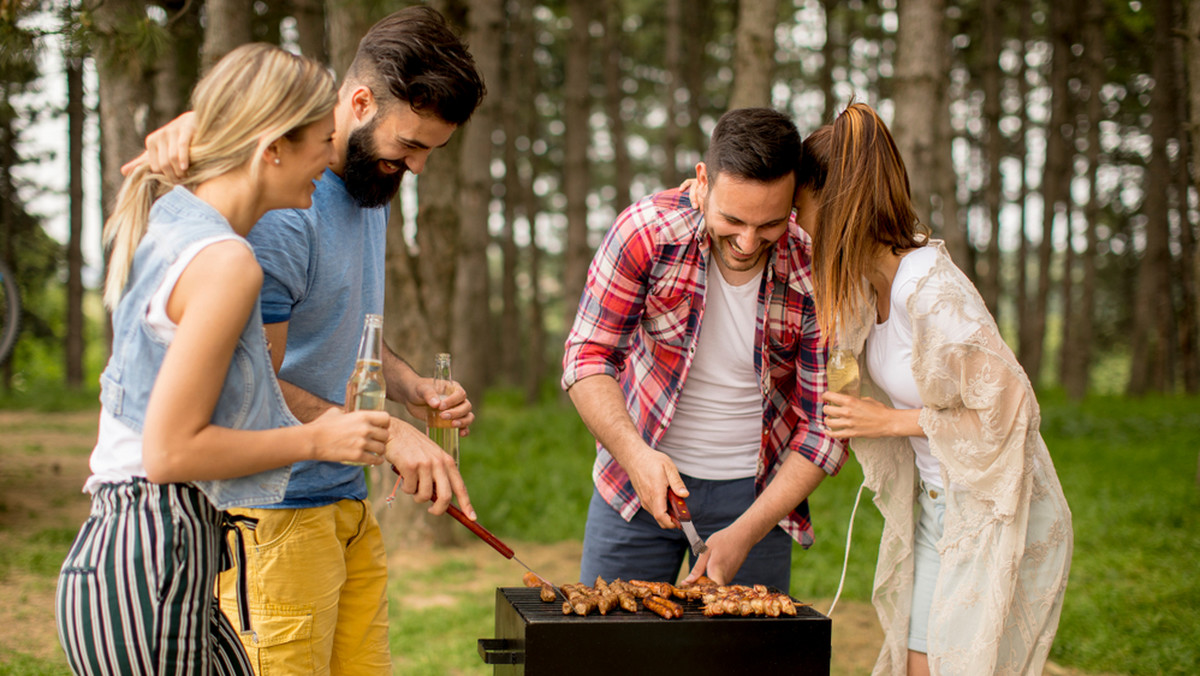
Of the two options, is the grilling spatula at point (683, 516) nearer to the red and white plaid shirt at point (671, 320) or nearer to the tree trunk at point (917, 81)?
the red and white plaid shirt at point (671, 320)

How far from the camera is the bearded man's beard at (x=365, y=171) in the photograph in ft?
7.86

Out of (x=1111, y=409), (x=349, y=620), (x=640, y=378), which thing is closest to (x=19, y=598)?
(x=349, y=620)

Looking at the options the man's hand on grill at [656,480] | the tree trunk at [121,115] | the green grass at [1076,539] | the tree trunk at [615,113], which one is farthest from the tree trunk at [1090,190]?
the man's hand on grill at [656,480]

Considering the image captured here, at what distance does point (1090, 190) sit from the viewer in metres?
16.0

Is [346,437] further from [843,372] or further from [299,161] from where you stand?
[843,372]

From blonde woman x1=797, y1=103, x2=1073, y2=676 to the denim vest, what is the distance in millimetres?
1659

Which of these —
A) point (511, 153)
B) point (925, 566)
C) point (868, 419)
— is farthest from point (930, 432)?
point (511, 153)

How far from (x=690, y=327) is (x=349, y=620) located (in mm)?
1432

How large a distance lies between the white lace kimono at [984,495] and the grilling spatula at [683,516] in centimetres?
72

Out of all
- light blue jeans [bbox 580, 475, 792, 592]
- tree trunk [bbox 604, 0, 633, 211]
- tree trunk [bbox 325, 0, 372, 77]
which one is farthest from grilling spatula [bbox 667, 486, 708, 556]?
tree trunk [bbox 604, 0, 633, 211]

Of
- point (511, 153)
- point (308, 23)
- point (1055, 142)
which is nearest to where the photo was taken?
point (308, 23)

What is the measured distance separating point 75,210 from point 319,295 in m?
16.0

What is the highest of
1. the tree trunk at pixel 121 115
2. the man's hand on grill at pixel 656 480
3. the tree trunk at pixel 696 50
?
the tree trunk at pixel 696 50

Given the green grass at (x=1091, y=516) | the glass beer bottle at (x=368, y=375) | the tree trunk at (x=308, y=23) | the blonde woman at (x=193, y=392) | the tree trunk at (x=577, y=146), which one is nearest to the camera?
the blonde woman at (x=193, y=392)
